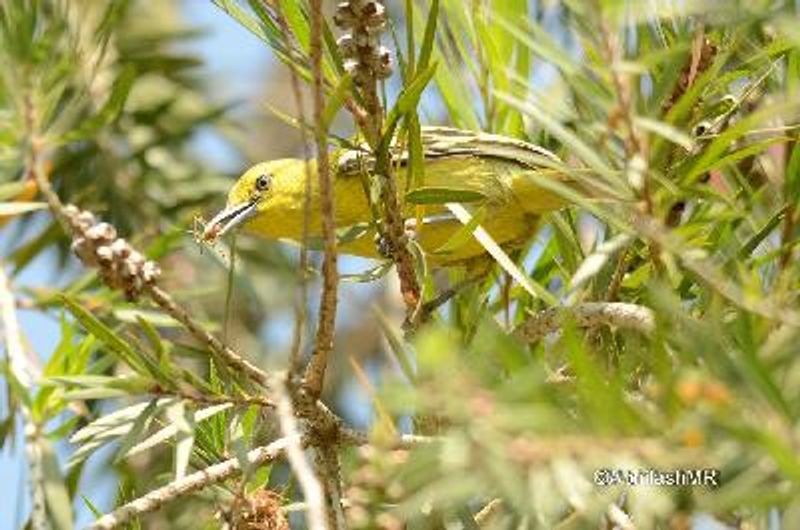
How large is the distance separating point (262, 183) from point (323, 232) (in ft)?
6.82

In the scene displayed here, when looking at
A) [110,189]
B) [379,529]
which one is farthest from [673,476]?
[110,189]

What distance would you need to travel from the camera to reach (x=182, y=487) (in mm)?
1505

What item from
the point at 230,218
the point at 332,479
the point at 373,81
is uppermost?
the point at 373,81

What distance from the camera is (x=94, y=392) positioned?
140cm

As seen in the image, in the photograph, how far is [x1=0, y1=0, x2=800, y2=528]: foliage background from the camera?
921mm

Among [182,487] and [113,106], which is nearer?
[182,487]

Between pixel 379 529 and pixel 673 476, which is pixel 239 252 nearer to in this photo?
pixel 379 529

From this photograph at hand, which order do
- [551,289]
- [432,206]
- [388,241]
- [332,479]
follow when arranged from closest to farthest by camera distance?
[332,479] → [388,241] → [551,289] → [432,206]

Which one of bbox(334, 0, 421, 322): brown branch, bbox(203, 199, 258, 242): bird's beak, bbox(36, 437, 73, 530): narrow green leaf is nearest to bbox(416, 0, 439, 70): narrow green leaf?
bbox(334, 0, 421, 322): brown branch

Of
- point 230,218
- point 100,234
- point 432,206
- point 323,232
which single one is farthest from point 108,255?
point 230,218

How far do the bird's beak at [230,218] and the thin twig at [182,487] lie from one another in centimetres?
147

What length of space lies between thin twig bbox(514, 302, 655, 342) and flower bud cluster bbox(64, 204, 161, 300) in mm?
423

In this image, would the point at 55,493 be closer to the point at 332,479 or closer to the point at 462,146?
the point at 332,479

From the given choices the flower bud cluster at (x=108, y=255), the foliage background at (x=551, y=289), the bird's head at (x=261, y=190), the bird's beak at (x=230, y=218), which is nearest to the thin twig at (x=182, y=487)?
the foliage background at (x=551, y=289)
